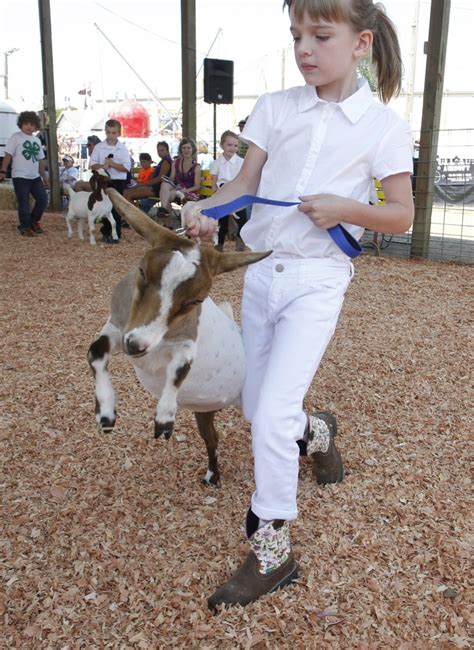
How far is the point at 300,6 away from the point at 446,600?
2081 millimetres

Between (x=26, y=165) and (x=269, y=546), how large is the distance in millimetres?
9321

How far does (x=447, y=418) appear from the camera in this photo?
13.0 feet

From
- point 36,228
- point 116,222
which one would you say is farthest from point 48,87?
point 116,222

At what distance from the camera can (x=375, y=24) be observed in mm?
2264

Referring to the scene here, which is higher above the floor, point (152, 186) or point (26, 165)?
point (26, 165)

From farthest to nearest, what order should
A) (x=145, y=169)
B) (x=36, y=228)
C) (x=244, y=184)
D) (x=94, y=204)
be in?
1. (x=145, y=169)
2. (x=36, y=228)
3. (x=94, y=204)
4. (x=244, y=184)

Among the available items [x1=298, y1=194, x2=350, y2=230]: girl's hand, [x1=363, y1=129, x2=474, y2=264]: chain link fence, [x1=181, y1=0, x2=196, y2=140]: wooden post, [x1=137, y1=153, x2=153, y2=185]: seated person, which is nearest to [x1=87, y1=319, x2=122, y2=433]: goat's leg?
[x1=298, y1=194, x2=350, y2=230]: girl's hand

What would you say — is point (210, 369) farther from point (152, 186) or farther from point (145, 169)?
point (145, 169)

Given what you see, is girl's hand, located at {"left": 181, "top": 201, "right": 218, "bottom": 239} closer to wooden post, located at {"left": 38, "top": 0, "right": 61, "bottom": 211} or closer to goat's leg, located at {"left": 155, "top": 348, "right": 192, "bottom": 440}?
goat's leg, located at {"left": 155, "top": 348, "right": 192, "bottom": 440}

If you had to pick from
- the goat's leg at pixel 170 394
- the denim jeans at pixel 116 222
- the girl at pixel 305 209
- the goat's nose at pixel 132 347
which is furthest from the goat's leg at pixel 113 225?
the goat's nose at pixel 132 347

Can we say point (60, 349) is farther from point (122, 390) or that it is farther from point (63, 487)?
point (63, 487)

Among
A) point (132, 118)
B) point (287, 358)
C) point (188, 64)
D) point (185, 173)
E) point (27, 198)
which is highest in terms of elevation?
point (188, 64)

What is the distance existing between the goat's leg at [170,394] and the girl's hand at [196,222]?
0.42 meters

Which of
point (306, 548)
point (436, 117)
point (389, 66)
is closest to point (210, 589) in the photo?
point (306, 548)
